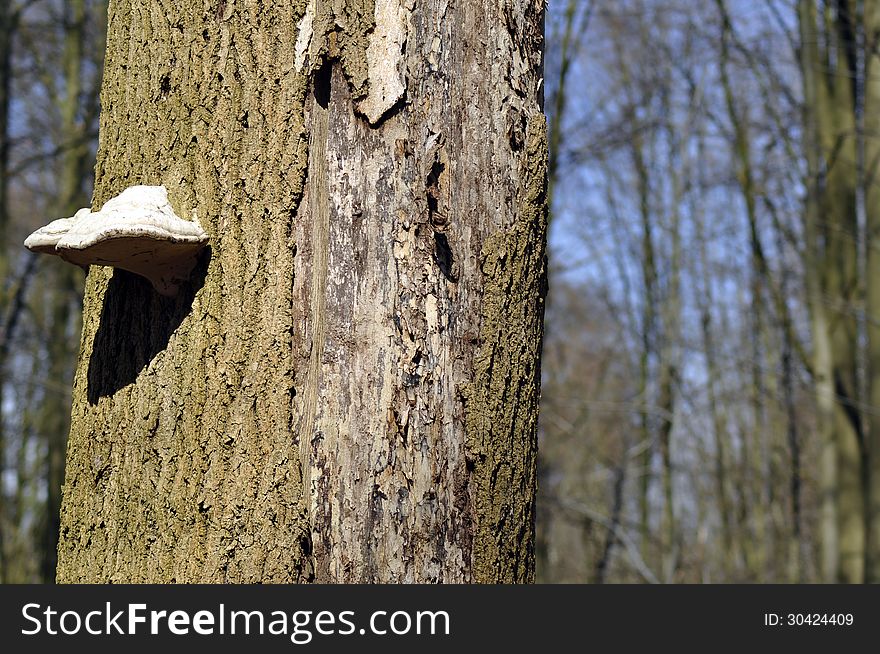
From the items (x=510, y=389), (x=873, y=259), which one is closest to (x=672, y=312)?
(x=873, y=259)

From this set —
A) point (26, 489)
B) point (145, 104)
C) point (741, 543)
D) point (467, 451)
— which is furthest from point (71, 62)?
point (741, 543)

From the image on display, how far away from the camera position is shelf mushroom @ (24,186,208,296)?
140 centimetres

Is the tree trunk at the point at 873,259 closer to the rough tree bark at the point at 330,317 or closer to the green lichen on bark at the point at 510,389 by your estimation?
the green lichen on bark at the point at 510,389

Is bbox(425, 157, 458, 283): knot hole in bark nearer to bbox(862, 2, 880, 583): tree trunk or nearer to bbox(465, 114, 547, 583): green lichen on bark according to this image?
bbox(465, 114, 547, 583): green lichen on bark

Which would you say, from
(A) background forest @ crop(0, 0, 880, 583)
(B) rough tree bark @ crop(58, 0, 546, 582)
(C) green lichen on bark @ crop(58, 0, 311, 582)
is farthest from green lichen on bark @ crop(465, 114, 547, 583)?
(A) background forest @ crop(0, 0, 880, 583)

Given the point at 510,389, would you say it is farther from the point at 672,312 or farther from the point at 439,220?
the point at 672,312

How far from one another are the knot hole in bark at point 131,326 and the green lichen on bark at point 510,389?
52 centimetres

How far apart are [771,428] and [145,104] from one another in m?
12.1

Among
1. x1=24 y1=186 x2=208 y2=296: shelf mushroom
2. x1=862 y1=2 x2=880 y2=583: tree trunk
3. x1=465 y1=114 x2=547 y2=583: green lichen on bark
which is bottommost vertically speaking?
x1=465 y1=114 x2=547 y2=583: green lichen on bark

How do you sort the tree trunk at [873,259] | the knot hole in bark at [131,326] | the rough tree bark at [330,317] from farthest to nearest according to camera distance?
1. the tree trunk at [873,259]
2. the knot hole in bark at [131,326]
3. the rough tree bark at [330,317]

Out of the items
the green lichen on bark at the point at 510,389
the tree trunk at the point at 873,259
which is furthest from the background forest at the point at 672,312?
the green lichen on bark at the point at 510,389

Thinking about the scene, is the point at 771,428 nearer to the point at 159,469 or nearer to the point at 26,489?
the point at 26,489

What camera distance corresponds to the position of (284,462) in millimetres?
1388

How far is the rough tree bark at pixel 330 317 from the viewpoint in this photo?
1.38 metres
